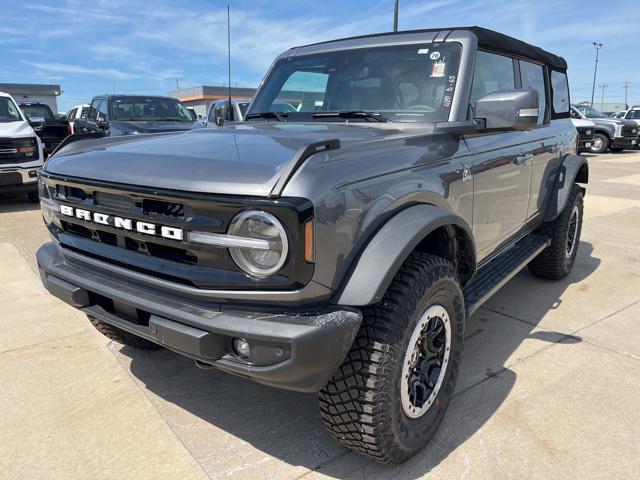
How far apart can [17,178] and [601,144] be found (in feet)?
65.5

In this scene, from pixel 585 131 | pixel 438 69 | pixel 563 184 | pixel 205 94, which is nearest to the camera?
pixel 438 69

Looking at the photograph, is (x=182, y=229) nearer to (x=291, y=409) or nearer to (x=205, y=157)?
(x=205, y=157)

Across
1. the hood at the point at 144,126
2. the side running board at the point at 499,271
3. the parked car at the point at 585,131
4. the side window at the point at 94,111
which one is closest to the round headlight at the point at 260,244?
the side running board at the point at 499,271

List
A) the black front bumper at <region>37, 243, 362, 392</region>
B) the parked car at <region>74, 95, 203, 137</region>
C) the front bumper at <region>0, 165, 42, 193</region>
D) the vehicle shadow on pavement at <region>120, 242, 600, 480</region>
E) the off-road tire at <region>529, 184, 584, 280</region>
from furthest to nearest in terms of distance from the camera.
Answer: the parked car at <region>74, 95, 203, 137</region> < the front bumper at <region>0, 165, 42, 193</region> < the off-road tire at <region>529, 184, 584, 280</region> < the vehicle shadow on pavement at <region>120, 242, 600, 480</region> < the black front bumper at <region>37, 243, 362, 392</region>

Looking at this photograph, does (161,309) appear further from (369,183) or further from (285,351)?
(369,183)

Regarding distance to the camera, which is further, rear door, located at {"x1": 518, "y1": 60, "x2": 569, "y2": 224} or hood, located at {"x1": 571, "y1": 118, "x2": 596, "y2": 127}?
hood, located at {"x1": 571, "y1": 118, "x2": 596, "y2": 127}

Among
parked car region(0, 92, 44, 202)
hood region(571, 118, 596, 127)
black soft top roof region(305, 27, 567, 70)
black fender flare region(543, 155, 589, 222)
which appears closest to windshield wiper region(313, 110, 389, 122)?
black soft top roof region(305, 27, 567, 70)

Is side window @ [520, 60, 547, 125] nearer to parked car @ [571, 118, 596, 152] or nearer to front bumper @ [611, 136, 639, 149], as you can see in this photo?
parked car @ [571, 118, 596, 152]

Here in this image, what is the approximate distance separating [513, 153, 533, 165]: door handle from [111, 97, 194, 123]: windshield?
7552mm

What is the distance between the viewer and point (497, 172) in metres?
2.94

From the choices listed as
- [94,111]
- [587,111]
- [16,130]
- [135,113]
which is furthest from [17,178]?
[587,111]

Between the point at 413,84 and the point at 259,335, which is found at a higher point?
the point at 413,84

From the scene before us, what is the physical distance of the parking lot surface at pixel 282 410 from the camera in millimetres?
2160

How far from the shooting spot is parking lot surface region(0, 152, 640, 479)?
216 cm
